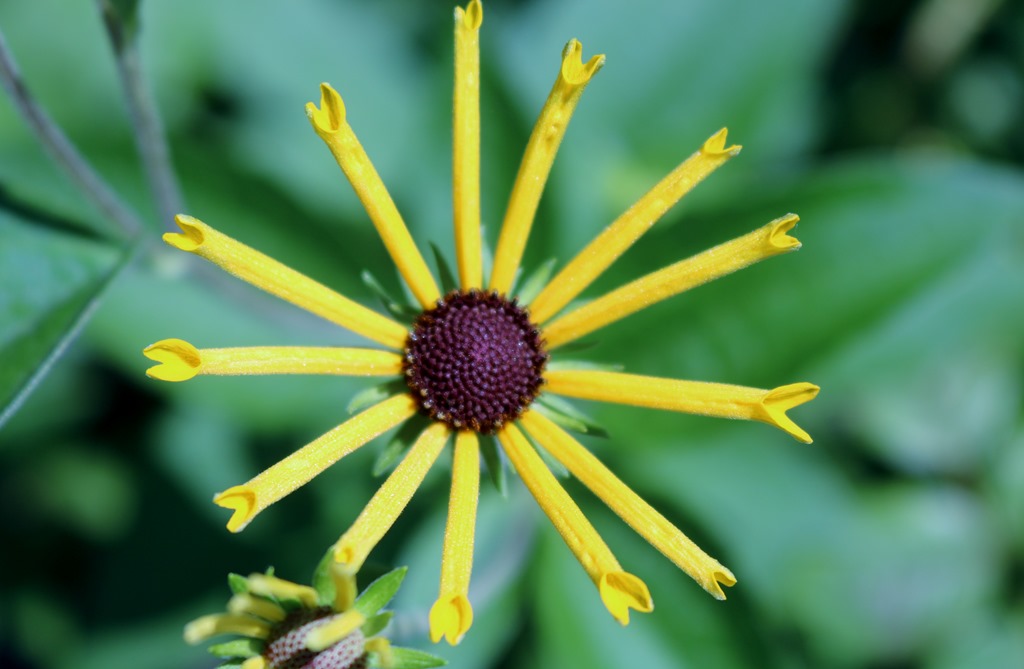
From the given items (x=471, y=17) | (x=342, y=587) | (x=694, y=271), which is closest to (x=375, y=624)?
(x=342, y=587)

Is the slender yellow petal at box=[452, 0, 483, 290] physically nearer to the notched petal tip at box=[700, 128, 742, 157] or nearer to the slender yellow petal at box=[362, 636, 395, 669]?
the notched petal tip at box=[700, 128, 742, 157]

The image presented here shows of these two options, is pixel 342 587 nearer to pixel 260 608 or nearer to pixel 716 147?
pixel 260 608

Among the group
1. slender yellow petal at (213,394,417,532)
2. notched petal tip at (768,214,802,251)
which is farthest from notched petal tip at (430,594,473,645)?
notched petal tip at (768,214,802,251)

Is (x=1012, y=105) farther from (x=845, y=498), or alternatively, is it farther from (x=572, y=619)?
(x=572, y=619)

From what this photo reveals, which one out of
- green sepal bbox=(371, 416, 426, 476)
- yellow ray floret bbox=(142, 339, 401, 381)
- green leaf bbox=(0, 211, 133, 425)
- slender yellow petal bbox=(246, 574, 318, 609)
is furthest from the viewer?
green leaf bbox=(0, 211, 133, 425)

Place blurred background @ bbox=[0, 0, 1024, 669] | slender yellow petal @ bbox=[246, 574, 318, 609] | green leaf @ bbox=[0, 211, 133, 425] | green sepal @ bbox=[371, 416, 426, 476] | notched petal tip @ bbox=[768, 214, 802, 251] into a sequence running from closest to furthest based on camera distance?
1. slender yellow petal @ bbox=[246, 574, 318, 609]
2. notched petal tip @ bbox=[768, 214, 802, 251]
3. green sepal @ bbox=[371, 416, 426, 476]
4. green leaf @ bbox=[0, 211, 133, 425]
5. blurred background @ bbox=[0, 0, 1024, 669]

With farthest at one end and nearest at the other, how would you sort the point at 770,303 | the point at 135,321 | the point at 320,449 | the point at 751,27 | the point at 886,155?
the point at 886,155 < the point at 751,27 < the point at 135,321 < the point at 770,303 < the point at 320,449

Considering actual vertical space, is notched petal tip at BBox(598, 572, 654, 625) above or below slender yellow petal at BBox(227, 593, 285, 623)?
above

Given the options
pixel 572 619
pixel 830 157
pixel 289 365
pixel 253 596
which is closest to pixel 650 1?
pixel 830 157
